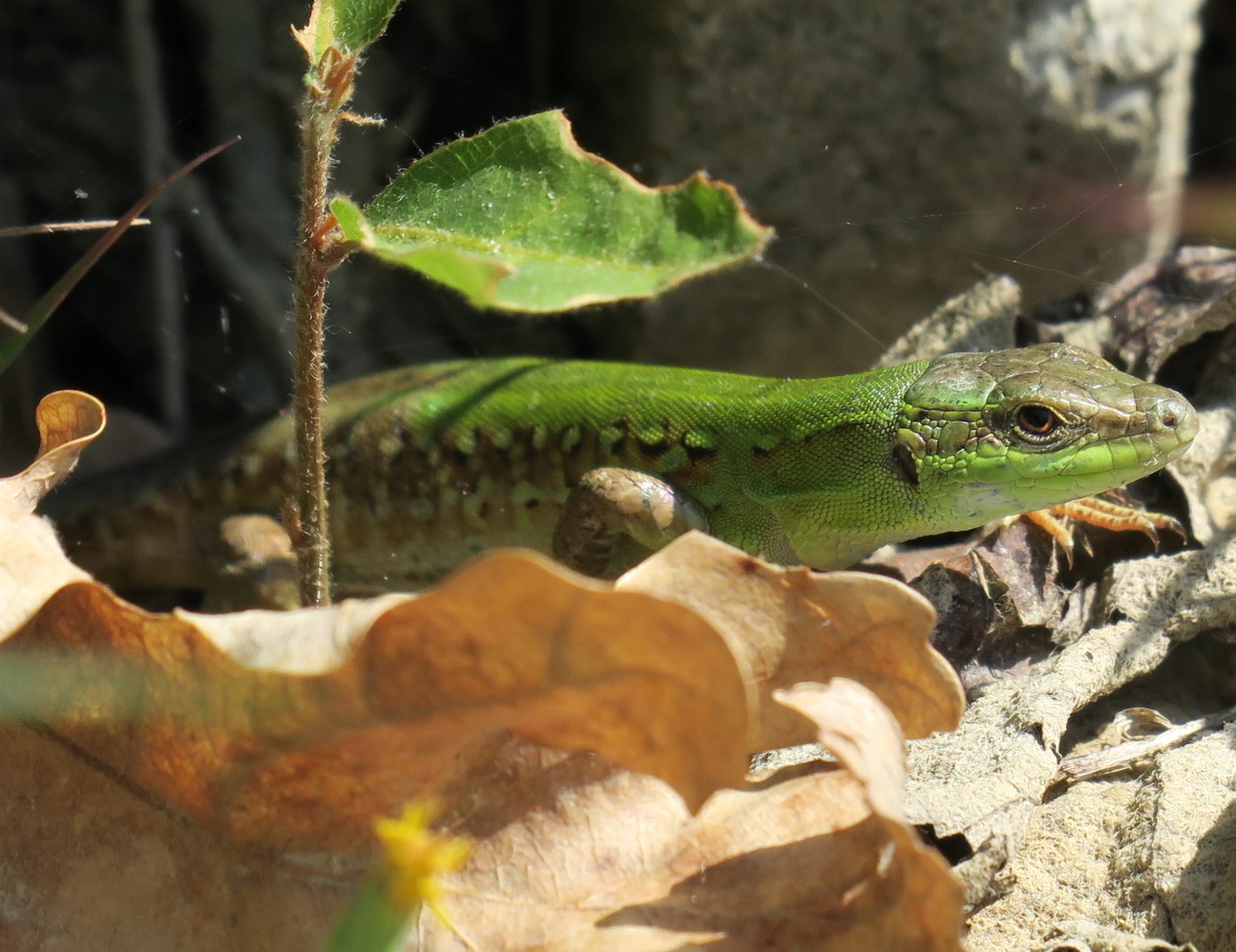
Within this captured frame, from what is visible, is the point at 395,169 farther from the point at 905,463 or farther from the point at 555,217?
the point at 555,217

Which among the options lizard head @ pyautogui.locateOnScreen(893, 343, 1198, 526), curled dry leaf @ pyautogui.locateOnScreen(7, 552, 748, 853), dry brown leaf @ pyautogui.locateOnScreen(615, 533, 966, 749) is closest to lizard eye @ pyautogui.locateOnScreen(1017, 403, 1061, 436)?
lizard head @ pyautogui.locateOnScreen(893, 343, 1198, 526)

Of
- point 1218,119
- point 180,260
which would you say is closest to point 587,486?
point 180,260

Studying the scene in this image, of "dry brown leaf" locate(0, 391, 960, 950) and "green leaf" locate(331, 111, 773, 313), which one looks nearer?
"dry brown leaf" locate(0, 391, 960, 950)

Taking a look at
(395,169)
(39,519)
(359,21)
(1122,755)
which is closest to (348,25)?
(359,21)

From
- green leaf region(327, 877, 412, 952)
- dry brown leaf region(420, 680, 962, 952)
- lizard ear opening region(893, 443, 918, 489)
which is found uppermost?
green leaf region(327, 877, 412, 952)

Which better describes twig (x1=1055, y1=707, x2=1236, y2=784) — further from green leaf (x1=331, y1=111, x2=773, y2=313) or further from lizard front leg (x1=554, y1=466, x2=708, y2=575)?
lizard front leg (x1=554, y1=466, x2=708, y2=575)

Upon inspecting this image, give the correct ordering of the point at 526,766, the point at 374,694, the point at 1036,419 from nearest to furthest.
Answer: the point at 374,694 < the point at 526,766 < the point at 1036,419

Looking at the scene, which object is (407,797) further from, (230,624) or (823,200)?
(823,200)
